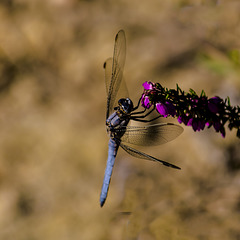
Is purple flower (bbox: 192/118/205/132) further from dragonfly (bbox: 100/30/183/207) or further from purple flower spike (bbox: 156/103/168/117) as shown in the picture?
dragonfly (bbox: 100/30/183/207)

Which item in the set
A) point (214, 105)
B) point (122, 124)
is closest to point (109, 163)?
point (122, 124)

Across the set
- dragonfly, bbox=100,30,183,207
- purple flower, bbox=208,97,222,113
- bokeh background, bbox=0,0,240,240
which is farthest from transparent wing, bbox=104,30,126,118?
bokeh background, bbox=0,0,240,240

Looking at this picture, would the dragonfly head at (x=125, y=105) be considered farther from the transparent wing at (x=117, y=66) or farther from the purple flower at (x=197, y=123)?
the purple flower at (x=197, y=123)

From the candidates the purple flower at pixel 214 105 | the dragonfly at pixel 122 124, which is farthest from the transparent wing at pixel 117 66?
the purple flower at pixel 214 105

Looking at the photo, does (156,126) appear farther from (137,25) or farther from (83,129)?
(137,25)

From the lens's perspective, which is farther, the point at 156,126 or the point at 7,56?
the point at 7,56

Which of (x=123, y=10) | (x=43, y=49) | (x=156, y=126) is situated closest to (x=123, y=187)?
(x=156, y=126)

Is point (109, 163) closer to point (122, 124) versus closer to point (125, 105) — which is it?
point (122, 124)
